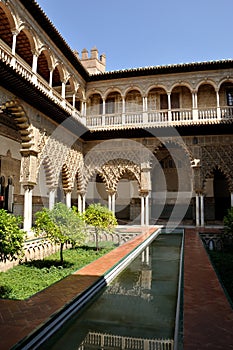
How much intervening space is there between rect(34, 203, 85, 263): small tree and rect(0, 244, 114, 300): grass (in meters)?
0.79

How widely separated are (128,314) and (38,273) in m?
3.75

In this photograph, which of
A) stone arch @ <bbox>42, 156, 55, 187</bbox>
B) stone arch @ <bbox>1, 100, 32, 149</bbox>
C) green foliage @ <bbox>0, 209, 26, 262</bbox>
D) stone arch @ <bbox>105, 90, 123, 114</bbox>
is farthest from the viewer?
stone arch @ <bbox>105, 90, 123, 114</bbox>

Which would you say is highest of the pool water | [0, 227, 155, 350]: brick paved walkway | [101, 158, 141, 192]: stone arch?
[101, 158, 141, 192]: stone arch

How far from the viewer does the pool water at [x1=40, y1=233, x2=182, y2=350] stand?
3.30m

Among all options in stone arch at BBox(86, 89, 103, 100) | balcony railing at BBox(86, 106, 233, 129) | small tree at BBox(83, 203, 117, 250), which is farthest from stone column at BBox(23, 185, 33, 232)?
stone arch at BBox(86, 89, 103, 100)

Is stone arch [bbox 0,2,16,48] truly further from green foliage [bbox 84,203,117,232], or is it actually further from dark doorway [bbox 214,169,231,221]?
dark doorway [bbox 214,169,231,221]

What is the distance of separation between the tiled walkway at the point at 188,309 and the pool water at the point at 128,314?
308mm

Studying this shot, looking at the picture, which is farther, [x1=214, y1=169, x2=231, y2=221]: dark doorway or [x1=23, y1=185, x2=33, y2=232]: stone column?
[x1=214, y1=169, x2=231, y2=221]: dark doorway

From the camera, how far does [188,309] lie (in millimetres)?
3643

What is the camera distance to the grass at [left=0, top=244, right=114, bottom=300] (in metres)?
5.65

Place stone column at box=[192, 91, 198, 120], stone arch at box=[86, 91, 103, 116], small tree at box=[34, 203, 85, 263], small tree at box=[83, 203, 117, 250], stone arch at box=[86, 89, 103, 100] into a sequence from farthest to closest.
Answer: stone arch at box=[86, 91, 103, 116], stone arch at box=[86, 89, 103, 100], stone column at box=[192, 91, 198, 120], small tree at box=[83, 203, 117, 250], small tree at box=[34, 203, 85, 263]

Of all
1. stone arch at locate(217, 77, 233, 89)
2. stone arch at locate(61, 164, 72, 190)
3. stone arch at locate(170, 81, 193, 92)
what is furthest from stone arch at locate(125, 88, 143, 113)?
stone arch at locate(61, 164, 72, 190)

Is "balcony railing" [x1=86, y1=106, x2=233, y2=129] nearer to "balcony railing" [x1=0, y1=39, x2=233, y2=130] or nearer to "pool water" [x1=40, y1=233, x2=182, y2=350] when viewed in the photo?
"balcony railing" [x1=0, y1=39, x2=233, y2=130]

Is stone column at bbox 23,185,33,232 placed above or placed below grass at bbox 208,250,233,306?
above
